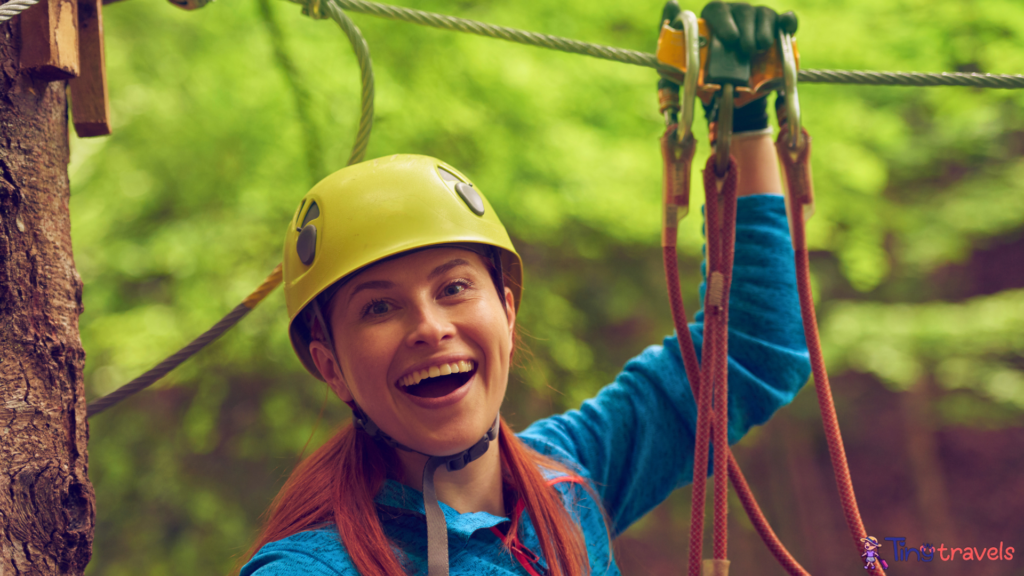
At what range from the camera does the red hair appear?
145 centimetres

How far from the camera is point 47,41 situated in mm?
1395

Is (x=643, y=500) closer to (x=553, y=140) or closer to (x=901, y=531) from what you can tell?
(x=553, y=140)

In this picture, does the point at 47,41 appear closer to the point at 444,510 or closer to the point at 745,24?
the point at 444,510

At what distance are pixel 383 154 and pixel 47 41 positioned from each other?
2555 millimetres

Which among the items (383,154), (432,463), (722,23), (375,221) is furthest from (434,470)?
(383,154)

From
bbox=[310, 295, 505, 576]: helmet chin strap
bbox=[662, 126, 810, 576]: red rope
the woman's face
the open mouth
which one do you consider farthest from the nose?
bbox=[662, 126, 810, 576]: red rope

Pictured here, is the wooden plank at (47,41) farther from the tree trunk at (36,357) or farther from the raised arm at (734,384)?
the raised arm at (734,384)

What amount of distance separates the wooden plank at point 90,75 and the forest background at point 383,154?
2190 millimetres

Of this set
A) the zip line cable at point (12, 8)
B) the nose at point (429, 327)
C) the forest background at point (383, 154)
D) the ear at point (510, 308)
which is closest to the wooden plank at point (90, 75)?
the zip line cable at point (12, 8)

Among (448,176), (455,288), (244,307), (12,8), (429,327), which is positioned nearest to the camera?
(12,8)

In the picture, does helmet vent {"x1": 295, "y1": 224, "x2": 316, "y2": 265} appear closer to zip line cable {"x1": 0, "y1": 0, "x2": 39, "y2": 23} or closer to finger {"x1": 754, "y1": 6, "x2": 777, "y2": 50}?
zip line cable {"x1": 0, "y1": 0, "x2": 39, "y2": 23}

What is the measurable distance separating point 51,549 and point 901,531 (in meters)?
9.51

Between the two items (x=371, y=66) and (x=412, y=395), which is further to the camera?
(x=371, y=66)

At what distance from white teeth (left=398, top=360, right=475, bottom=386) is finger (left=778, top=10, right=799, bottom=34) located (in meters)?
1.19
